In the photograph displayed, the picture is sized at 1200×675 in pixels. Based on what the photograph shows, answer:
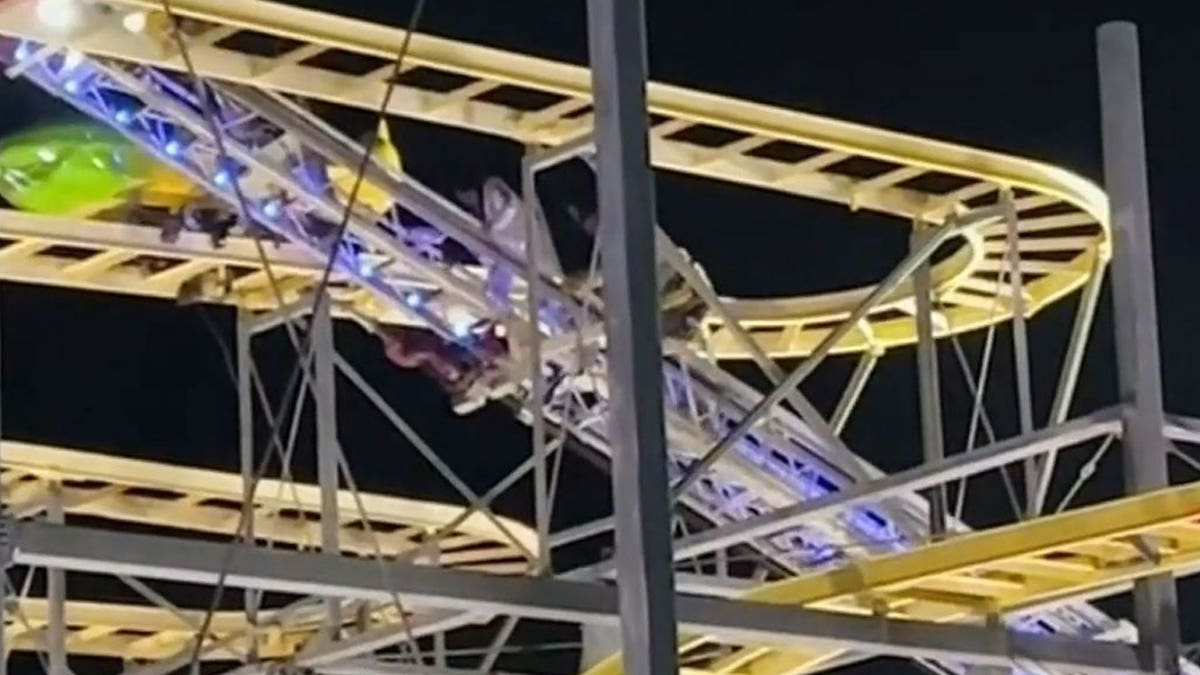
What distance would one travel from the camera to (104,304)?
18.5 meters

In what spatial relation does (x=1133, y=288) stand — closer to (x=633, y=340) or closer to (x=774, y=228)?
(x=633, y=340)

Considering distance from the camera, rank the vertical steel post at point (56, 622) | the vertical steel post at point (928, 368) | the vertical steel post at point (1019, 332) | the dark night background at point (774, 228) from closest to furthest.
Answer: the vertical steel post at point (1019, 332)
the vertical steel post at point (928, 368)
the vertical steel post at point (56, 622)
the dark night background at point (774, 228)

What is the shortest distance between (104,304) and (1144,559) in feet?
27.3

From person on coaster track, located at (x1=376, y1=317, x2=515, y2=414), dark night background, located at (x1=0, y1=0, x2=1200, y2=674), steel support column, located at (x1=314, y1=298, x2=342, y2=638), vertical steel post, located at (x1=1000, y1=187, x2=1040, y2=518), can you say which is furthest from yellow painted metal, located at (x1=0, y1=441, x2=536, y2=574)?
vertical steel post, located at (x1=1000, y1=187, x2=1040, y2=518)

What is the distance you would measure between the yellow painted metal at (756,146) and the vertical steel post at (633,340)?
A: 242cm

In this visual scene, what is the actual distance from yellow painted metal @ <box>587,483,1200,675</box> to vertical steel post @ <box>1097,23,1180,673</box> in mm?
165

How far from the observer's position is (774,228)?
18312 millimetres

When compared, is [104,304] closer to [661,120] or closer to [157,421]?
[157,421]

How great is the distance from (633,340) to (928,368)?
4.59 m

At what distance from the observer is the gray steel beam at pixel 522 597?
954 centimetres

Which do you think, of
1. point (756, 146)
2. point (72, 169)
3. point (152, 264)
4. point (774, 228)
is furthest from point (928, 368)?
point (774, 228)

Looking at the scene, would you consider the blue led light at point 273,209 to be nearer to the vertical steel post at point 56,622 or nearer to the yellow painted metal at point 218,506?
the yellow painted metal at point 218,506

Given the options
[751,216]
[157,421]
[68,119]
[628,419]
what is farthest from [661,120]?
[157,421]

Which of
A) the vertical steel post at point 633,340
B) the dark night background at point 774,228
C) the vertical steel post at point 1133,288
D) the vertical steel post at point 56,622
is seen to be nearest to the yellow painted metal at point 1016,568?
the vertical steel post at point 1133,288
